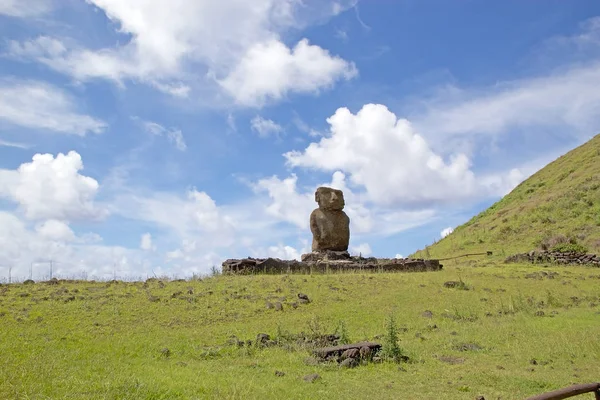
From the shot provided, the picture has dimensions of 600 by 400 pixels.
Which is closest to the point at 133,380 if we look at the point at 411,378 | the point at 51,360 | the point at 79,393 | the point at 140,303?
the point at 79,393

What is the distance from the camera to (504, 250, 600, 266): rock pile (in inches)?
998

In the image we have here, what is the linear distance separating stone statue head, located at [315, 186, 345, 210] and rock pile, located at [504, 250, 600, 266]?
948cm

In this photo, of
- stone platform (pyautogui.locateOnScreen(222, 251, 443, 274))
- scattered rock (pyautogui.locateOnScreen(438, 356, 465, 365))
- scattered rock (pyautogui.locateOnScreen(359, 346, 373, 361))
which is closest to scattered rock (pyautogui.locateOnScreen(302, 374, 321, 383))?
scattered rock (pyautogui.locateOnScreen(359, 346, 373, 361))

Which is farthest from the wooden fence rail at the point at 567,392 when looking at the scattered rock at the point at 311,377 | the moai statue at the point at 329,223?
the moai statue at the point at 329,223

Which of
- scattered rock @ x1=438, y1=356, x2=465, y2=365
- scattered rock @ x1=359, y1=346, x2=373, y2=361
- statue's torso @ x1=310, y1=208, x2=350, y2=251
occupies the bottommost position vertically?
scattered rock @ x1=438, y1=356, x2=465, y2=365

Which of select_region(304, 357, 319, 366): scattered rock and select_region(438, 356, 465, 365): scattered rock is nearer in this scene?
select_region(304, 357, 319, 366): scattered rock

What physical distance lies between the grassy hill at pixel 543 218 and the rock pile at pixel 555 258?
2418 mm

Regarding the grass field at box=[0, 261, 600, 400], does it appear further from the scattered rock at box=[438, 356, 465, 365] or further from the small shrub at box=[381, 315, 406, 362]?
the small shrub at box=[381, 315, 406, 362]

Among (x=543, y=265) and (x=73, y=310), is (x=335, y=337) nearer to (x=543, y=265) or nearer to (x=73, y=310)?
(x=73, y=310)

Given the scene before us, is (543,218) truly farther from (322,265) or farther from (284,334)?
(284,334)

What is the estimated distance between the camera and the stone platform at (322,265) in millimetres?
20234

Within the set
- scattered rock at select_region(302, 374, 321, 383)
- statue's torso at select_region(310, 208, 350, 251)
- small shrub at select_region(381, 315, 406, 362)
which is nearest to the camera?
scattered rock at select_region(302, 374, 321, 383)

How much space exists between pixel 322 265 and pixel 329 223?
12.9 ft

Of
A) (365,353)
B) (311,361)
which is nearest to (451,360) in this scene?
(365,353)
